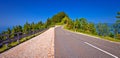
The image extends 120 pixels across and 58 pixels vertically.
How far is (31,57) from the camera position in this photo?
7.36 meters

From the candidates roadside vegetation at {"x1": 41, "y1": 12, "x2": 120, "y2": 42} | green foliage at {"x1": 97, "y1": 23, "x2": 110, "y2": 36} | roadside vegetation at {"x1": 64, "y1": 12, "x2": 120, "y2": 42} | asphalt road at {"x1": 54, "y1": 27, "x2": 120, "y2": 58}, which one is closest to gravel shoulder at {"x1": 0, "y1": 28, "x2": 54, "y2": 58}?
asphalt road at {"x1": 54, "y1": 27, "x2": 120, "y2": 58}

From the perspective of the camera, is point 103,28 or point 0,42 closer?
point 0,42

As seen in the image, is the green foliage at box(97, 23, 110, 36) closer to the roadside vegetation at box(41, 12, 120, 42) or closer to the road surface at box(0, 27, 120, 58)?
the roadside vegetation at box(41, 12, 120, 42)

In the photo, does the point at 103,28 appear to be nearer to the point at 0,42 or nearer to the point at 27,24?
the point at 27,24

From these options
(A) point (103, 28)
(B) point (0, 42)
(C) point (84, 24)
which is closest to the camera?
(B) point (0, 42)

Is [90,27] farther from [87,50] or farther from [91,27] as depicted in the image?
[87,50]

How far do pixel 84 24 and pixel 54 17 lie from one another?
57081mm

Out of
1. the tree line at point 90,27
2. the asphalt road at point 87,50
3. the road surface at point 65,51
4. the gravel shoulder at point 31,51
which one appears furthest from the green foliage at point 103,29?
the gravel shoulder at point 31,51

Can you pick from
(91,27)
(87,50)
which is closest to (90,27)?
(91,27)

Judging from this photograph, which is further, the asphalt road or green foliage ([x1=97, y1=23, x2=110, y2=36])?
green foliage ([x1=97, y1=23, x2=110, y2=36])

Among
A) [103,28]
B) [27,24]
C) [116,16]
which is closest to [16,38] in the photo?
[116,16]

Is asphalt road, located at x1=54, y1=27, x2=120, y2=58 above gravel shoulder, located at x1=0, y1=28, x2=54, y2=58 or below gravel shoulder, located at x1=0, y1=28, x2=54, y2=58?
above

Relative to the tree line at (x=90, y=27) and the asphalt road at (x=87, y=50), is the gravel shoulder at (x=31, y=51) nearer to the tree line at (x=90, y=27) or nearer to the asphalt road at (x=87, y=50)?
the asphalt road at (x=87, y=50)

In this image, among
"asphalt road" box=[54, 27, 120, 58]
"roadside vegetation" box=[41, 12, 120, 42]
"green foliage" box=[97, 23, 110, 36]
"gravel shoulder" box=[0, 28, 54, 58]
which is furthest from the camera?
"green foliage" box=[97, 23, 110, 36]
